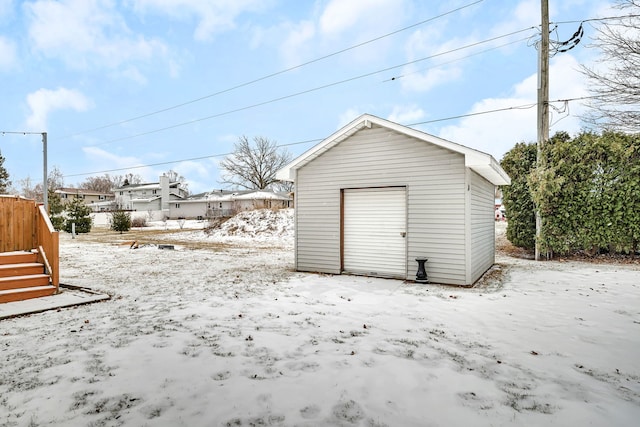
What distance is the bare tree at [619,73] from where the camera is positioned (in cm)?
798

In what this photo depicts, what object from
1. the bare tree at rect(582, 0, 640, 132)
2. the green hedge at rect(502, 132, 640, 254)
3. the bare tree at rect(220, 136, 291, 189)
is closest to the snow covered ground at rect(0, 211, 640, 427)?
the green hedge at rect(502, 132, 640, 254)

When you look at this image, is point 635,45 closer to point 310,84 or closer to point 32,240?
point 310,84

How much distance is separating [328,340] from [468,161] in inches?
177

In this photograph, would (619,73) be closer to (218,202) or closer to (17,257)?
(17,257)

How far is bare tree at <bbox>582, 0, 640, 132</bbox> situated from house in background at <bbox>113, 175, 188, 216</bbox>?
142 ft

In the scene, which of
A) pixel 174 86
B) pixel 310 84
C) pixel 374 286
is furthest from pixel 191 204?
pixel 374 286

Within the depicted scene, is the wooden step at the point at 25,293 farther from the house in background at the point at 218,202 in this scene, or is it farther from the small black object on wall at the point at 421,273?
the house in background at the point at 218,202

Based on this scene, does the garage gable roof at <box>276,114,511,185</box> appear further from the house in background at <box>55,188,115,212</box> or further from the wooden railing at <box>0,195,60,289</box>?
the house in background at <box>55,188,115,212</box>

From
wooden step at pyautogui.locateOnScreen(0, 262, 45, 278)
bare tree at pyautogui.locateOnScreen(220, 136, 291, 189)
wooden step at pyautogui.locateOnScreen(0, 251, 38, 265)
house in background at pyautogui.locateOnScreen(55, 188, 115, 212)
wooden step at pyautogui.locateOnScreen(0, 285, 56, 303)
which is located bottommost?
wooden step at pyautogui.locateOnScreen(0, 285, 56, 303)

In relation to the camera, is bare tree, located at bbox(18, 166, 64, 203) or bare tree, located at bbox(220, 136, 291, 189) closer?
bare tree, located at bbox(220, 136, 291, 189)

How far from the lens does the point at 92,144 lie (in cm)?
3056

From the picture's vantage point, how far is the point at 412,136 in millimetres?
6605

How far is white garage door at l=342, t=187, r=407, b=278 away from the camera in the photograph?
7.16 m

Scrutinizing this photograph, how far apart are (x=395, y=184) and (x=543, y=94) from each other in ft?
22.9
